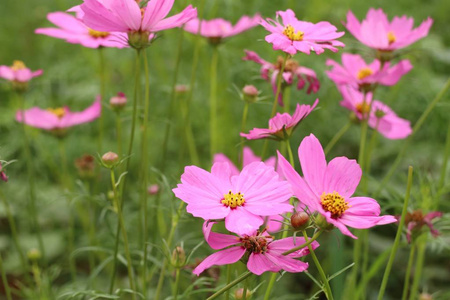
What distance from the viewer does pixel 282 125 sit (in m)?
0.58

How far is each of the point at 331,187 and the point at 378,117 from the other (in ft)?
1.20

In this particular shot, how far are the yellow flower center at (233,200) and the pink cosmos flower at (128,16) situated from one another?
0.18m

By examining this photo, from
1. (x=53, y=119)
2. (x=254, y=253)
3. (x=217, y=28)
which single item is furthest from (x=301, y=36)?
(x=53, y=119)

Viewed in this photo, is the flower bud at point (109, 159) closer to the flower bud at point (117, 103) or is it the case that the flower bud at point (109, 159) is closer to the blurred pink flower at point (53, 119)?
the flower bud at point (117, 103)

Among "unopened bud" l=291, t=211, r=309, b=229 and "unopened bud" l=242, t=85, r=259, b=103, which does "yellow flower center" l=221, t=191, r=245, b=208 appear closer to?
"unopened bud" l=291, t=211, r=309, b=229

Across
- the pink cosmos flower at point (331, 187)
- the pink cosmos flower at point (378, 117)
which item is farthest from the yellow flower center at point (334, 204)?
the pink cosmos flower at point (378, 117)

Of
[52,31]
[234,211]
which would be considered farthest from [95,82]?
[234,211]

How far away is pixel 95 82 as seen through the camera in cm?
173

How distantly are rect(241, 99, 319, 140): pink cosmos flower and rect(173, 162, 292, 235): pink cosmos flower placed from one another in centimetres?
5

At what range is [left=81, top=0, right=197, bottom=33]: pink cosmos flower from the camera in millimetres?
565

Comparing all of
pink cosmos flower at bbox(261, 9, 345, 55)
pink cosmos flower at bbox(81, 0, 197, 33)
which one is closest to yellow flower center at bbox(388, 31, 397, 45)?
pink cosmos flower at bbox(261, 9, 345, 55)

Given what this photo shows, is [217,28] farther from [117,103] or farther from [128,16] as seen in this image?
[128,16]

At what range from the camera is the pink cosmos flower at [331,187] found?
474 mm

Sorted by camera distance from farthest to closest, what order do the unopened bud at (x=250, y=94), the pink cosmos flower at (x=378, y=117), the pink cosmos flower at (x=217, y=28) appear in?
the pink cosmos flower at (x=217, y=28), the pink cosmos flower at (x=378, y=117), the unopened bud at (x=250, y=94)
